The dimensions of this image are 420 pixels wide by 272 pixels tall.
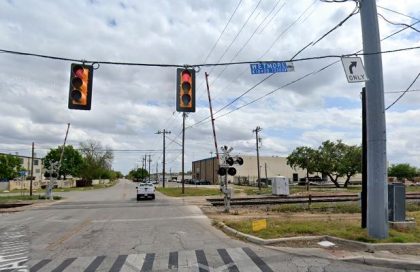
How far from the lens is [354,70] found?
13039 millimetres

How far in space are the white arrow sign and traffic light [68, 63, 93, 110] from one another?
7.27 metres

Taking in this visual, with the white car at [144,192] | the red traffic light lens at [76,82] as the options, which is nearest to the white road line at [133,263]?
the red traffic light lens at [76,82]

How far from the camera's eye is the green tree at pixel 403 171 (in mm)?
126906

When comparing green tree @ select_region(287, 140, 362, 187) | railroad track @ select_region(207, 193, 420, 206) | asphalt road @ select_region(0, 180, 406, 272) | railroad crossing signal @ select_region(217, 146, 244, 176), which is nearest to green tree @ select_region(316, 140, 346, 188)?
green tree @ select_region(287, 140, 362, 187)

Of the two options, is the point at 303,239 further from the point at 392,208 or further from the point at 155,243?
the point at 155,243

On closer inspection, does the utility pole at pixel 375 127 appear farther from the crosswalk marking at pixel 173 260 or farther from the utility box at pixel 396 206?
the crosswalk marking at pixel 173 260

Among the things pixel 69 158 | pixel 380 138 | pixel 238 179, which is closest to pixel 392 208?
pixel 380 138

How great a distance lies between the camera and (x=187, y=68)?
14.0 meters

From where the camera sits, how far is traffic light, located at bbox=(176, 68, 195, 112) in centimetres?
1323

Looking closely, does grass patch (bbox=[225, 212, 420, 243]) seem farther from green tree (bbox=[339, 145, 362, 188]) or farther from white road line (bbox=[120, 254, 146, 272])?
green tree (bbox=[339, 145, 362, 188])

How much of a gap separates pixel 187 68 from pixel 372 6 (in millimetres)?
5771

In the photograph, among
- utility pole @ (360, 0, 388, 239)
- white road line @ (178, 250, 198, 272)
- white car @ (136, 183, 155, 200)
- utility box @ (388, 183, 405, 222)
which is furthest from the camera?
A: white car @ (136, 183, 155, 200)

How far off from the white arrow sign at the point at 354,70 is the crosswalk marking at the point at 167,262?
560 centimetres

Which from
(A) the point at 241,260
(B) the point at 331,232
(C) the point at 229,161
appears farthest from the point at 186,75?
(C) the point at 229,161
